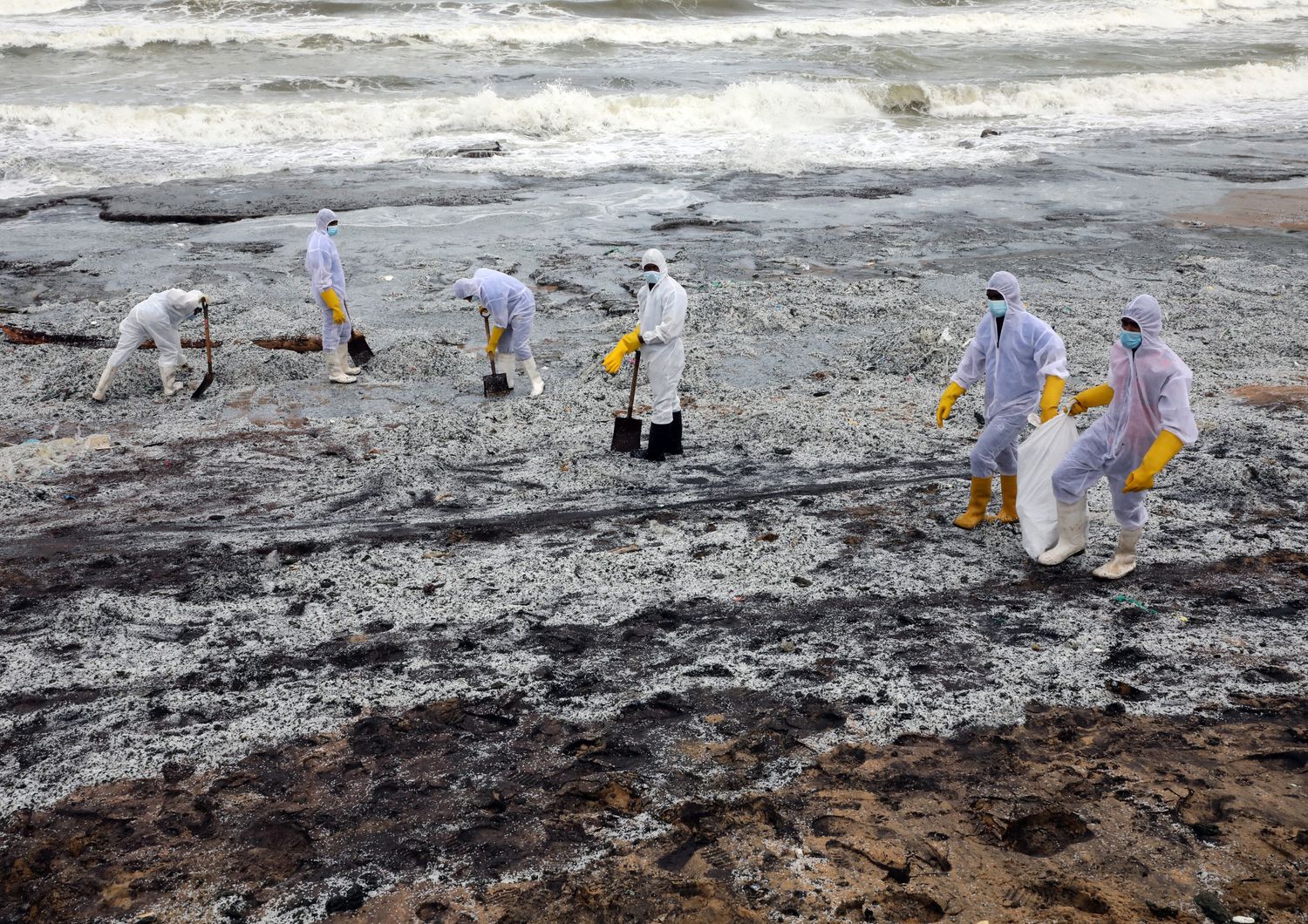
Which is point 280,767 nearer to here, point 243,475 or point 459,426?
point 243,475

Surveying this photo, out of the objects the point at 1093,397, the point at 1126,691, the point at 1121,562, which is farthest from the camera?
Result: the point at 1121,562

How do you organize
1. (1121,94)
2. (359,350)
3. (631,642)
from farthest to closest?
(1121,94), (359,350), (631,642)

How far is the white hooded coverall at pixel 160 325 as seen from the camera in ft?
30.3

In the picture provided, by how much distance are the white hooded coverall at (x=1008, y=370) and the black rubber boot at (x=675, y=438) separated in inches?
93.9

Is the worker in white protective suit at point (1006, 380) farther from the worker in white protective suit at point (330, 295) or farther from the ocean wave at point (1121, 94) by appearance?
the ocean wave at point (1121, 94)

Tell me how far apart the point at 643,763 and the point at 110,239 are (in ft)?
41.6

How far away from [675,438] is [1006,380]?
2796 mm

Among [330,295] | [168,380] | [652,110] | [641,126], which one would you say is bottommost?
[168,380]

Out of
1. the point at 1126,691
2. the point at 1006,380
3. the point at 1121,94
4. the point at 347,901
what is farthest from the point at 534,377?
the point at 1121,94

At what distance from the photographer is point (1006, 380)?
20.7 feet

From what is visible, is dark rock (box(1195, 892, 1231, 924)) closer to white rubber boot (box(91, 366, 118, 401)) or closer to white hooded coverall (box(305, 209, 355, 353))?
white hooded coverall (box(305, 209, 355, 353))

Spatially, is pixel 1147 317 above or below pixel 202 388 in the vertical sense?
above

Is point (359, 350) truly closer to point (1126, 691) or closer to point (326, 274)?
point (326, 274)

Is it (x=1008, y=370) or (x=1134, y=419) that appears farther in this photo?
(x=1008, y=370)
